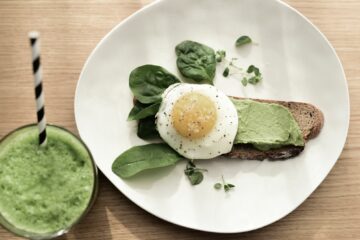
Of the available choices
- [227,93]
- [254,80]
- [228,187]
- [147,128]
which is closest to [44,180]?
[147,128]

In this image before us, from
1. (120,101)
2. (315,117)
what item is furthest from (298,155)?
(120,101)

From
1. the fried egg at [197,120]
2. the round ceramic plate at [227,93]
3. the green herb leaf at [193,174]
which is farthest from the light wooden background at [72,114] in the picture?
the fried egg at [197,120]

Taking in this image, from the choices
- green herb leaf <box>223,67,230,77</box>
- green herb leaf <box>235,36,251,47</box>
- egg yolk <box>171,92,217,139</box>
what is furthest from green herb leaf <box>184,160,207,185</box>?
green herb leaf <box>235,36,251,47</box>

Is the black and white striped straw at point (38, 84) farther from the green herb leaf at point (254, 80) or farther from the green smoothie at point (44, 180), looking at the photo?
the green herb leaf at point (254, 80)

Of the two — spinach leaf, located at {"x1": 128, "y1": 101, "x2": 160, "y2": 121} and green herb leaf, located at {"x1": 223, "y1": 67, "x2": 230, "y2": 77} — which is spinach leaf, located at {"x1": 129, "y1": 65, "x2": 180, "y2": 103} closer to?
spinach leaf, located at {"x1": 128, "y1": 101, "x2": 160, "y2": 121}

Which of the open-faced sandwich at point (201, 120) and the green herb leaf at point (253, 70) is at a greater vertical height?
the green herb leaf at point (253, 70)
